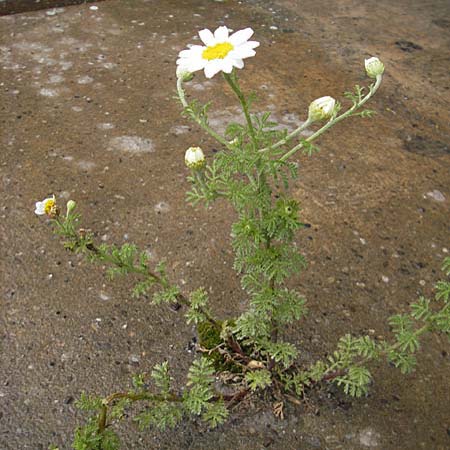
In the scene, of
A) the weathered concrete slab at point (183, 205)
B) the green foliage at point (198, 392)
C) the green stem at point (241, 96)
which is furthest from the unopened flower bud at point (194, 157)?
the weathered concrete slab at point (183, 205)

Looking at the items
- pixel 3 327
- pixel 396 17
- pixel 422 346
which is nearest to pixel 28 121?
pixel 3 327

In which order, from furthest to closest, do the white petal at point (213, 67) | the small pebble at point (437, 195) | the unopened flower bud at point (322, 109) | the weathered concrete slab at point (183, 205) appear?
the small pebble at point (437, 195) < the weathered concrete slab at point (183, 205) < the unopened flower bud at point (322, 109) < the white petal at point (213, 67)

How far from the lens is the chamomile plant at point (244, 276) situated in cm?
119

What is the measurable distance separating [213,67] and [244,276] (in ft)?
1.70

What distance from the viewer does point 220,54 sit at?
1104mm

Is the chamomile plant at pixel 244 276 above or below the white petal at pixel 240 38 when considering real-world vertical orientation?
below

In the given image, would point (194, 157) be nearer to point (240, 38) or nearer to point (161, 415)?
point (240, 38)

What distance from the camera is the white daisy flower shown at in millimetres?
1074

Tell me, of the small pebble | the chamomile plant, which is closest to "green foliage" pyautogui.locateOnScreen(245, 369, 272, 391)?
the chamomile plant

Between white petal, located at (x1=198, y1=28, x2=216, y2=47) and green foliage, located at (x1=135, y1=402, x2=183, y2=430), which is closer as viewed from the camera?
white petal, located at (x1=198, y1=28, x2=216, y2=47)

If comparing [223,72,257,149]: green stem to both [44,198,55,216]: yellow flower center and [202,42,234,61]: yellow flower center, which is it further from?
[44,198,55,216]: yellow flower center

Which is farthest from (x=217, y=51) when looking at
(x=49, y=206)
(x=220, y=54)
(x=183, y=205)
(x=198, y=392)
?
(x=183, y=205)

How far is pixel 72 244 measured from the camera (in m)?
1.36

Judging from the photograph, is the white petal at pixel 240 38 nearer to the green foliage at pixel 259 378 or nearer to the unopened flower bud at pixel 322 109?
the unopened flower bud at pixel 322 109
